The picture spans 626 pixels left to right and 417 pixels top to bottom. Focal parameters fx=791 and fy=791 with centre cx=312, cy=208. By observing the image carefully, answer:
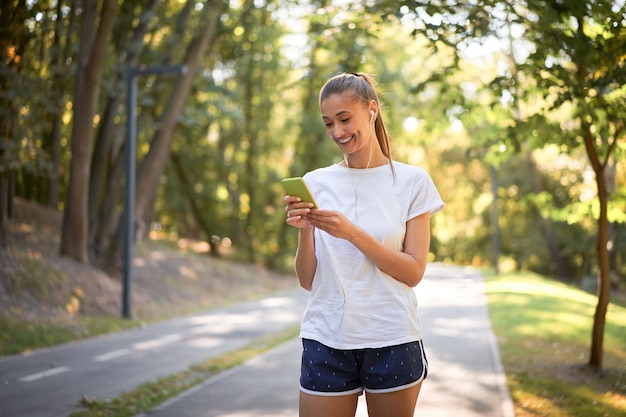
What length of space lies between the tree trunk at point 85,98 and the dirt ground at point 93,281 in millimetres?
1464

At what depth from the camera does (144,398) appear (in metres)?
8.83

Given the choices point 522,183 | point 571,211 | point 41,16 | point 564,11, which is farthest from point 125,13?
point 522,183

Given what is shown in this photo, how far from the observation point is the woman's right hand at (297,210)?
3.04 meters

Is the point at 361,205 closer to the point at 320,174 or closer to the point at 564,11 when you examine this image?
the point at 320,174

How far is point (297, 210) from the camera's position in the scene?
10.00 ft

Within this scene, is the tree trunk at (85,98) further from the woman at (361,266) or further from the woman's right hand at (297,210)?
the woman's right hand at (297,210)

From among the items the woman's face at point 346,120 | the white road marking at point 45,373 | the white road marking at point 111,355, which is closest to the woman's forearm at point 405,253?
the woman's face at point 346,120

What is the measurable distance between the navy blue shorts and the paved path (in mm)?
5076

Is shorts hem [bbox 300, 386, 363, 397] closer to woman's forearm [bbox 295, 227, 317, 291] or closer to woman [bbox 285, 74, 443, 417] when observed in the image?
Answer: woman [bbox 285, 74, 443, 417]

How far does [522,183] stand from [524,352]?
3121cm

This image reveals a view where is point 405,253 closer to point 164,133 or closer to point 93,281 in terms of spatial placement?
point 93,281

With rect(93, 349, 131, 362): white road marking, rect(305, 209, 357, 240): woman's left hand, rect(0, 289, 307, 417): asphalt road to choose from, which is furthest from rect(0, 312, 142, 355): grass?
rect(305, 209, 357, 240): woman's left hand

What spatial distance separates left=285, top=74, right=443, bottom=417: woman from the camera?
3.07 metres

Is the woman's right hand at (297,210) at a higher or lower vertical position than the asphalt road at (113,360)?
higher
